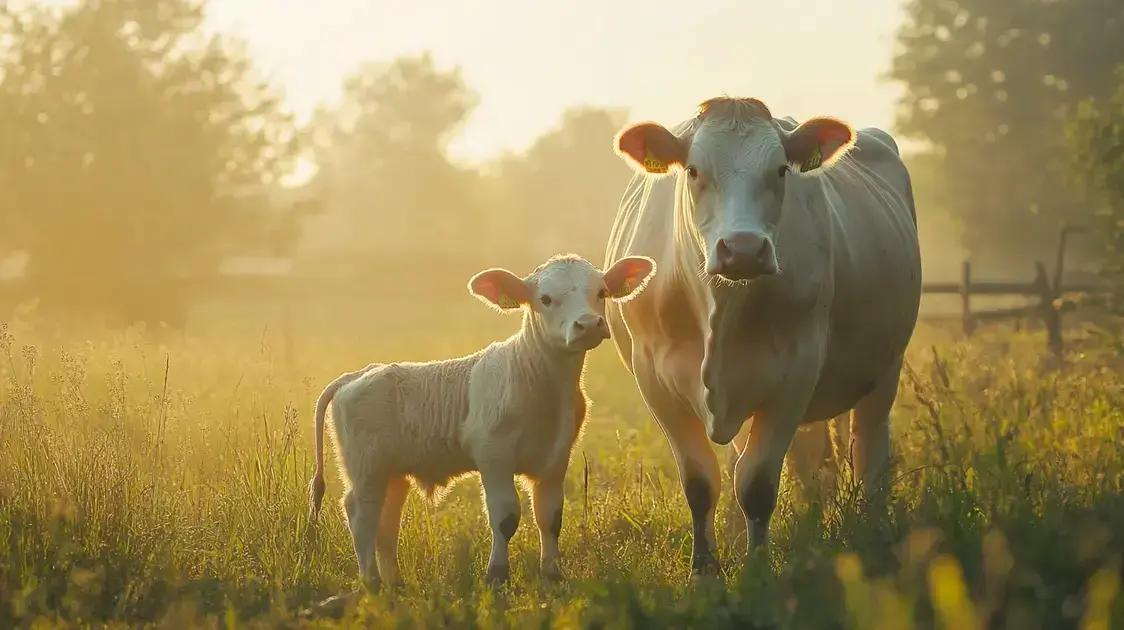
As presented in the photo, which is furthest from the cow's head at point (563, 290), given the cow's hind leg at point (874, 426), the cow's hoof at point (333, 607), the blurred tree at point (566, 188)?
the blurred tree at point (566, 188)

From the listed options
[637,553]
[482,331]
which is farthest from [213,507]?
[482,331]

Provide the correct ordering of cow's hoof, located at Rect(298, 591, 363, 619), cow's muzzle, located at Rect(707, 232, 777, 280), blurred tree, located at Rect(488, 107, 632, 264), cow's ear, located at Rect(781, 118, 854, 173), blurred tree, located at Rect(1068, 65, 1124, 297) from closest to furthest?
cow's hoof, located at Rect(298, 591, 363, 619)
cow's muzzle, located at Rect(707, 232, 777, 280)
cow's ear, located at Rect(781, 118, 854, 173)
blurred tree, located at Rect(1068, 65, 1124, 297)
blurred tree, located at Rect(488, 107, 632, 264)

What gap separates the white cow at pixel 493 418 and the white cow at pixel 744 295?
367mm

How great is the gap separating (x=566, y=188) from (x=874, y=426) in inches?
3055

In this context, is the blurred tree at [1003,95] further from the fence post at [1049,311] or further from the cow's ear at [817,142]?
the cow's ear at [817,142]

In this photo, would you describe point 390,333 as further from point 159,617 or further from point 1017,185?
point 159,617

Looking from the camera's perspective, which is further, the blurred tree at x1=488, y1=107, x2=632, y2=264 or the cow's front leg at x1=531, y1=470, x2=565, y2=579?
the blurred tree at x1=488, y1=107, x2=632, y2=264

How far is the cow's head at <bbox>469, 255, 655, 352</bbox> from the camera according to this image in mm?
5777

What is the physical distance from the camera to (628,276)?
589 centimetres

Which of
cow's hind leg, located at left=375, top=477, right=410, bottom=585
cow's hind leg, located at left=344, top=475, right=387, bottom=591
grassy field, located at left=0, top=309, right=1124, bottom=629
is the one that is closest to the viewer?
grassy field, located at left=0, top=309, right=1124, bottom=629

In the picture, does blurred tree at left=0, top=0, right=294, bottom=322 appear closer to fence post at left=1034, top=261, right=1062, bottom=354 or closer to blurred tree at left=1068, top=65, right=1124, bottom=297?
fence post at left=1034, top=261, right=1062, bottom=354

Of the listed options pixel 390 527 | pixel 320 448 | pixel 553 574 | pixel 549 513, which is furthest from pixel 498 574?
pixel 320 448

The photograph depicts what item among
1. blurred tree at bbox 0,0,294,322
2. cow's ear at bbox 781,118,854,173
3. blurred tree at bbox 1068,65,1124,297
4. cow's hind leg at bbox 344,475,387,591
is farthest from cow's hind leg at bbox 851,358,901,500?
blurred tree at bbox 0,0,294,322

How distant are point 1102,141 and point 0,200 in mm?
20981
